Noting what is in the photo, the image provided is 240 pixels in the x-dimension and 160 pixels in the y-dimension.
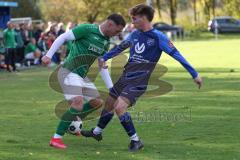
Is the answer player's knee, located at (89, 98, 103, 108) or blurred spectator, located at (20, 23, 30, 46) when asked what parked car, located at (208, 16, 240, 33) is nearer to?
blurred spectator, located at (20, 23, 30, 46)

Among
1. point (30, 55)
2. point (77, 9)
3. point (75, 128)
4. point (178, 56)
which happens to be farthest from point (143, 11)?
point (77, 9)

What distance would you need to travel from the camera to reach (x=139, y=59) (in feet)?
29.3

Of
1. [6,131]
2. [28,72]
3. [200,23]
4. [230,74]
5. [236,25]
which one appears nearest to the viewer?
[6,131]

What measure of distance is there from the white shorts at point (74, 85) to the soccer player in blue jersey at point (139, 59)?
1.88ft

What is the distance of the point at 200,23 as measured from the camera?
79438 millimetres

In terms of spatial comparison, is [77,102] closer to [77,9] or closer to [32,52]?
[32,52]

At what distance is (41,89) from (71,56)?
9.75m

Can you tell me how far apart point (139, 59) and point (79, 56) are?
0.99 m

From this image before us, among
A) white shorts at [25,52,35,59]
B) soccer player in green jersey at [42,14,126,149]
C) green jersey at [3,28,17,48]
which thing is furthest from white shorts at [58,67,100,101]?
white shorts at [25,52,35,59]

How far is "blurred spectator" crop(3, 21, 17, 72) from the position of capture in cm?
2616

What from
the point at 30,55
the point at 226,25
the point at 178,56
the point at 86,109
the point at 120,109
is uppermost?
the point at 178,56

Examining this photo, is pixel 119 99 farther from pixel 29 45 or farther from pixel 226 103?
pixel 29 45

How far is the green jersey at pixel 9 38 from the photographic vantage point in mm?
26031

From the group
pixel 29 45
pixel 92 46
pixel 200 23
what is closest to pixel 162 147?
pixel 92 46
